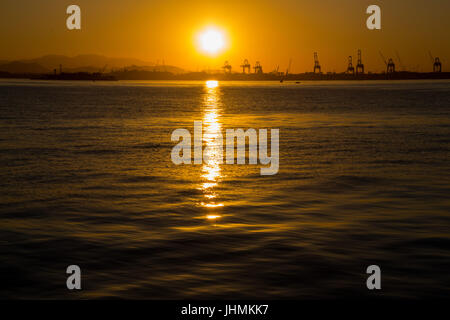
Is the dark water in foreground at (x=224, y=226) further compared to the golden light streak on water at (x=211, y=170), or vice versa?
the golden light streak on water at (x=211, y=170)

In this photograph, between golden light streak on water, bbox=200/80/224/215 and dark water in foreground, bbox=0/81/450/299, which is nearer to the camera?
dark water in foreground, bbox=0/81/450/299

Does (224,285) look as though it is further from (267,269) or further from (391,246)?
(391,246)

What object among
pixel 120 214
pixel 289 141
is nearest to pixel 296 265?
pixel 120 214

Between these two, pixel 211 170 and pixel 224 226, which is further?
pixel 211 170

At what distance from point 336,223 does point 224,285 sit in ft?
16.5

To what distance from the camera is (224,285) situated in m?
9.87

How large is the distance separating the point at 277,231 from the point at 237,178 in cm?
768
